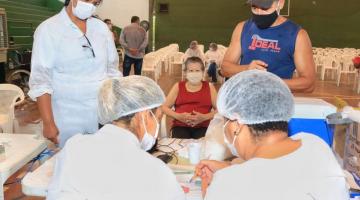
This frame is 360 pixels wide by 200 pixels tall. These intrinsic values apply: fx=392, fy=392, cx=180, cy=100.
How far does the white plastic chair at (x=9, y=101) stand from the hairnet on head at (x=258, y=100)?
3.06 metres

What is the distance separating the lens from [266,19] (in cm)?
225

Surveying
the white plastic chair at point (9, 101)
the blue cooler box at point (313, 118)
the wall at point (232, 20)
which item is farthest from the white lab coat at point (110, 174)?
the wall at point (232, 20)

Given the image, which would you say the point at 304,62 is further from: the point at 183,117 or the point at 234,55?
the point at 183,117

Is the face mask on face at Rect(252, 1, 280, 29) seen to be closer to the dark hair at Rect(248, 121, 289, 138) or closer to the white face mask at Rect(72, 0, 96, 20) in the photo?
the white face mask at Rect(72, 0, 96, 20)

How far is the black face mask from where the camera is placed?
7.33 ft

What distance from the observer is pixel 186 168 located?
6.51 feet

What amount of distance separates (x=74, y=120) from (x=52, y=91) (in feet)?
0.82

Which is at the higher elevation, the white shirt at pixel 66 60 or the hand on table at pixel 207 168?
the white shirt at pixel 66 60

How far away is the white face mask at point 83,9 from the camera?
2.35 meters

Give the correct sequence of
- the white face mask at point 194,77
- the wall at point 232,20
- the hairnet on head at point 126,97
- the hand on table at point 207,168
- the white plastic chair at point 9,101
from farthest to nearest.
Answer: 1. the wall at point 232,20
2. the white plastic chair at point 9,101
3. the white face mask at point 194,77
4. the hand on table at point 207,168
5. the hairnet on head at point 126,97

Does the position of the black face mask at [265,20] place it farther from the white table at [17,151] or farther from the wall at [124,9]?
the wall at [124,9]

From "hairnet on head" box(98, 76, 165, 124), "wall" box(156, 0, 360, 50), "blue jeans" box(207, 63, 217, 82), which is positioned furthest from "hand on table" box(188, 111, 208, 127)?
"wall" box(156, 0, 360, 50)

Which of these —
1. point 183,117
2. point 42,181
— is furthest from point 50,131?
point 183,117

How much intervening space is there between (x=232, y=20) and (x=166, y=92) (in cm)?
960
